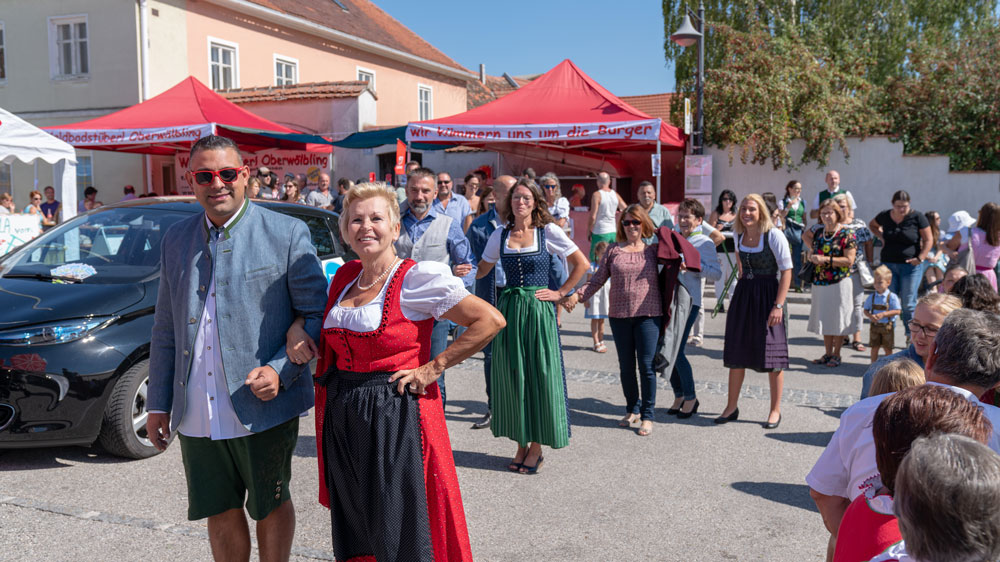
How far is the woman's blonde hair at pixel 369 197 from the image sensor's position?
2.92 metres

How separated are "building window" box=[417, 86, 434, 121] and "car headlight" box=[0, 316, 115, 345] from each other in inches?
965

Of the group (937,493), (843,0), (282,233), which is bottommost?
(937,493)

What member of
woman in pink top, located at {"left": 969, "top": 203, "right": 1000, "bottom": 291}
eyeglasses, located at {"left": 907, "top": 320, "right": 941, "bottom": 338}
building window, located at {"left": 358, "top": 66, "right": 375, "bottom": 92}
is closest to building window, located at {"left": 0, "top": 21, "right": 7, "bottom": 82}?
building window, located at {"left": 358, "top": 66, "right": 375, "bottom": 92}

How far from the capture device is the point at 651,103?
31234 mm

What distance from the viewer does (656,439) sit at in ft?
19.3

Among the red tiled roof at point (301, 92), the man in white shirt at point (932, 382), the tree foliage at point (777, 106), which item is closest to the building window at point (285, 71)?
the red tiled roof at point (301, 92)

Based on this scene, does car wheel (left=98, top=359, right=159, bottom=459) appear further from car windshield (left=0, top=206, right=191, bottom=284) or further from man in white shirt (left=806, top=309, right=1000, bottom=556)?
man in white shirt (left=806, top=309, right=1000, bottom=556)

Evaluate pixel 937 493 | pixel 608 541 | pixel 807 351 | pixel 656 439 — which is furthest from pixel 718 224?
pixel 937 493

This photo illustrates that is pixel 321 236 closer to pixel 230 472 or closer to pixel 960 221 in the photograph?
pixel 230 472

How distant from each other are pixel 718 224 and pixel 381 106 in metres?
17.6

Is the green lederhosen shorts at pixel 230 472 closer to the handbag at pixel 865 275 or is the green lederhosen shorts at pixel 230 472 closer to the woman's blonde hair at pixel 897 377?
the woman's blonde hair at pixel 897 377

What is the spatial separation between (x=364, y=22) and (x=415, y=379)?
27363 mm

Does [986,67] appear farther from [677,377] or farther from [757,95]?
[677,377]

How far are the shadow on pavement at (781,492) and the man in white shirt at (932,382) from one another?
212cm
